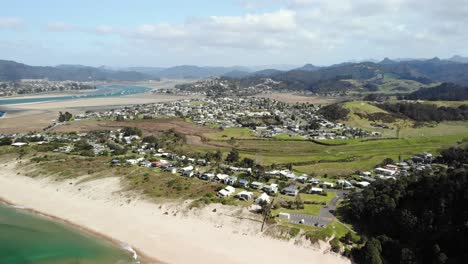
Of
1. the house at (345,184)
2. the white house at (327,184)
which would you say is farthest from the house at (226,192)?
the house at (345,184)

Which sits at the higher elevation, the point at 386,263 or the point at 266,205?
the point at 266,205

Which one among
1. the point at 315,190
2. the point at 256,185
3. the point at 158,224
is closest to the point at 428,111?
the point at 315,190

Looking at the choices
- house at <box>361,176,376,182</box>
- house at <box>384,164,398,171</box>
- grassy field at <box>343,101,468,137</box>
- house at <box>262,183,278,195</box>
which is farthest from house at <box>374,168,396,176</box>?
grassy field at <box>343,101,468,137</box>

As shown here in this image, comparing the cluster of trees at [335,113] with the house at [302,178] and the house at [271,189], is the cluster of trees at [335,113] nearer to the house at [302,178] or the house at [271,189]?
the house at [302,178]

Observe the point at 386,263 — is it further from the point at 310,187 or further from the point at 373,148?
the point at 373,148

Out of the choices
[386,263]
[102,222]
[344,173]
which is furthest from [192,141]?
[386,263]
